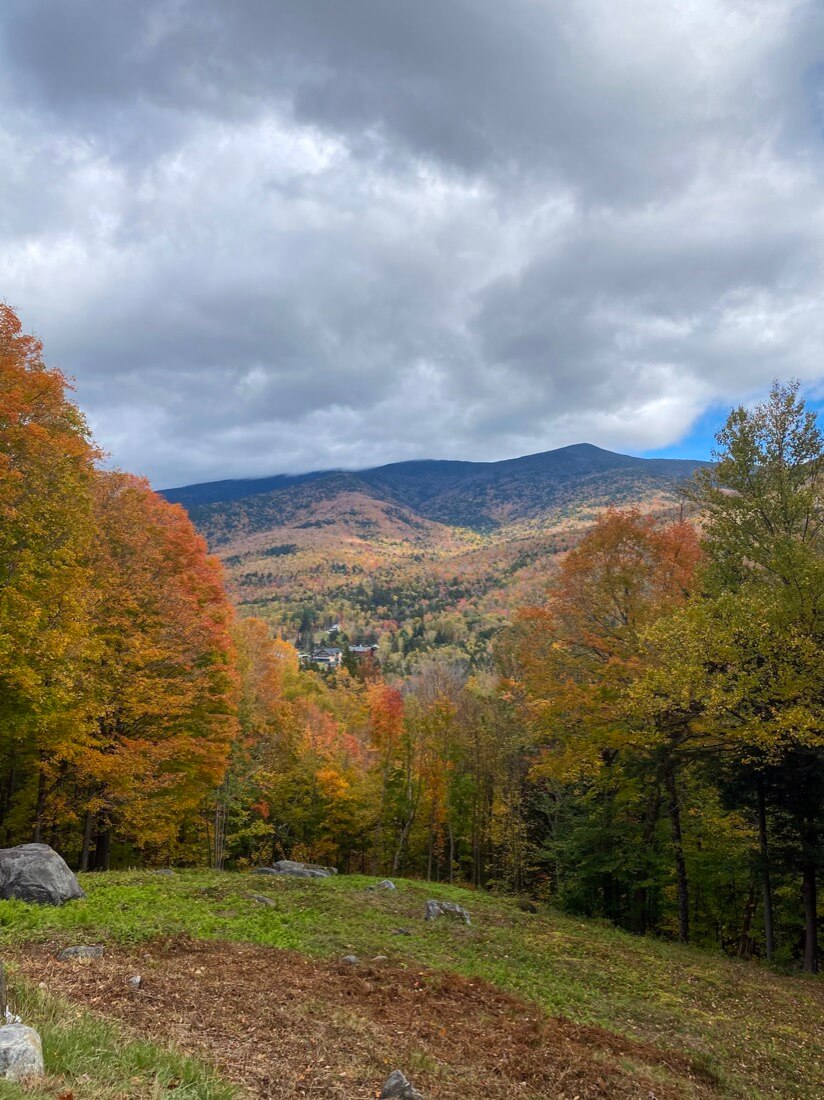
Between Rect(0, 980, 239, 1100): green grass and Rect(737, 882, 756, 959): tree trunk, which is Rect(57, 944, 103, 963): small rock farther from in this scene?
Rect(737, 882, 756, 959): tree trunk

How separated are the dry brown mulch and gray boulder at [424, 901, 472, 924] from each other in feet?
21.8

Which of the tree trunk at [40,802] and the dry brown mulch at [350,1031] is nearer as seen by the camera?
the dry brown mulch at [350,1031]

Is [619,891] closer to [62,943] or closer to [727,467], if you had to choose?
[727,467]

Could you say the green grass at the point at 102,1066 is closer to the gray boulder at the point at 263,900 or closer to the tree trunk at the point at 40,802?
the gray boulder at the point at 263,900

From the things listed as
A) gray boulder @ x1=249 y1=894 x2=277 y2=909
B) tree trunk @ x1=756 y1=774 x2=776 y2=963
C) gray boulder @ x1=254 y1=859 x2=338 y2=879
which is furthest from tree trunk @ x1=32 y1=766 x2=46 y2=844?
tree trunk @ x1=756 y1=774 x2=776 y2=963

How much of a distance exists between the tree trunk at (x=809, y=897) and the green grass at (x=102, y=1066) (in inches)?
702

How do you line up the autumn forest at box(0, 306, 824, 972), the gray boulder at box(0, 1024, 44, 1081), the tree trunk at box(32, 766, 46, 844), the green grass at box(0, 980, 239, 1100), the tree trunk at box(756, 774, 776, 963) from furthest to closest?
1. the tree trunk at box(32, 766, 46, 844)
2. the tree trunk at box(756, 774, 776, 963)
3. the autumn forest at box(0, 306, 824, 972)
4. the green grass at box(0, 980, 239, 1100)
5. the gray boulder at box(0, 1024, 44, 1081)

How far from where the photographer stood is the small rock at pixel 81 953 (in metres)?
8.92

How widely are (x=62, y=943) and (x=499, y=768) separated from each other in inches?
1206

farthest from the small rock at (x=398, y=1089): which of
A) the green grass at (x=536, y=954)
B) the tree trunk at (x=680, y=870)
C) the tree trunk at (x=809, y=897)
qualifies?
the tree trunk at (x=680, y=870)

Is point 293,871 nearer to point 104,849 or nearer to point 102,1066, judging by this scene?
point 104,849

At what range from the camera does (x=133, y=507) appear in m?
20.6

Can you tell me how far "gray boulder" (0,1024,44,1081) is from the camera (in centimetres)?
475

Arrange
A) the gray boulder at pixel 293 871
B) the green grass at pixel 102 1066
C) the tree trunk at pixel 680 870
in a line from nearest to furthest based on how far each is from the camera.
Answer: the green grass at pixel 102 1066, the tree trunk at pixel 680 870, the gray boulder at pixel 293 871
